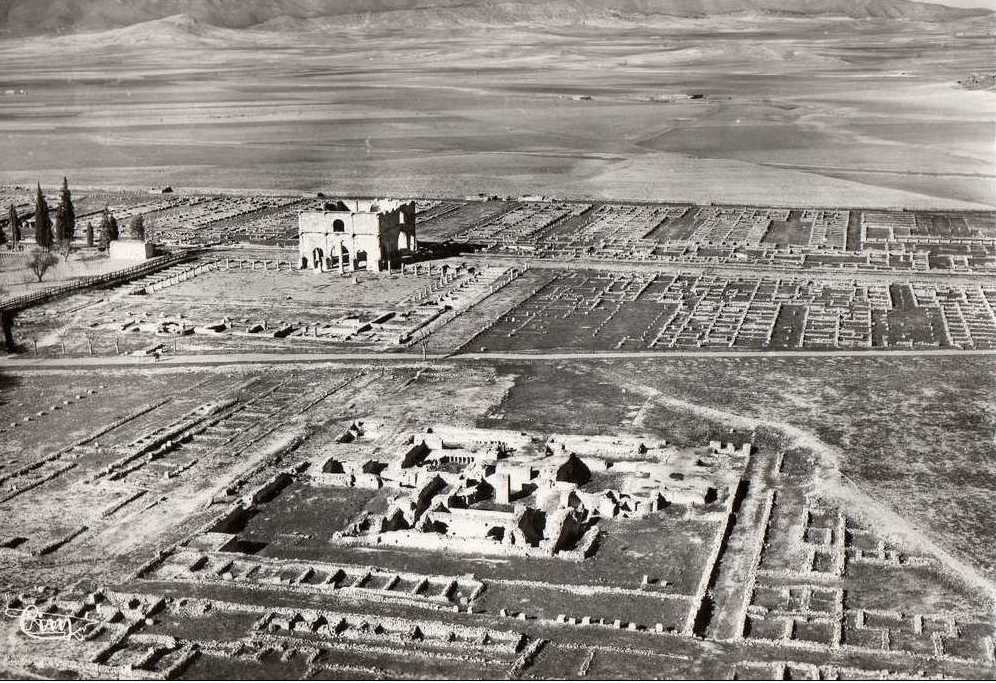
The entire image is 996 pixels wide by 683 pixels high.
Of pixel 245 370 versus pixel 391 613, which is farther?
pixel 245 370

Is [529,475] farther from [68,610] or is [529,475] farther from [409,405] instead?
[68,610]

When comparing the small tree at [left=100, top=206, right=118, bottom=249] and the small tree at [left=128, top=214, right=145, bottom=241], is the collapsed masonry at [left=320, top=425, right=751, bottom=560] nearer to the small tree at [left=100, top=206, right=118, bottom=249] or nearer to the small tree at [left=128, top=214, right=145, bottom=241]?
the small tree at [left=128, top=214, right=145, bottom=241]

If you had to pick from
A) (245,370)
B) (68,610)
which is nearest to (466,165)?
(245,370)

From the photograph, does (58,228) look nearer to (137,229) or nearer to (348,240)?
(137,229)

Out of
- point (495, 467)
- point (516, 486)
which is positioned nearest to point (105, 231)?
point (495, 467)

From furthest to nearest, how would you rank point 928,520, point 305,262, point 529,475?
point 305,262, point 529,475, point 928,520

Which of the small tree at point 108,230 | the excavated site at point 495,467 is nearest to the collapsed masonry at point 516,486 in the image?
the excavated site at point 495,467
